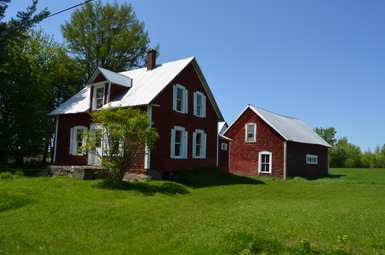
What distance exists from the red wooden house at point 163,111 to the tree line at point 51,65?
21.5ft

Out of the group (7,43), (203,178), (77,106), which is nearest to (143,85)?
(77,106)

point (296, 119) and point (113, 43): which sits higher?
point (113, 43)

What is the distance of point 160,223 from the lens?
7859 millimetres

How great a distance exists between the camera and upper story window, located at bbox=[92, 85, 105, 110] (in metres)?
19.9

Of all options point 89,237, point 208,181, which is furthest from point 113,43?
point 89,237

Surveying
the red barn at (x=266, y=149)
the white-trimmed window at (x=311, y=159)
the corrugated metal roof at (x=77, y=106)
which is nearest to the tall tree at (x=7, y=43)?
the corrugated metal roof at (x=77, y=106)

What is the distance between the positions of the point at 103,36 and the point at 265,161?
21.4m

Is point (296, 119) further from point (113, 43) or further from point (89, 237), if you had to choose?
point (89, 237)

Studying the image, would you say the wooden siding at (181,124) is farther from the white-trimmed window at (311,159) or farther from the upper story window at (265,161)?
the white-trimmed window at (311,159)

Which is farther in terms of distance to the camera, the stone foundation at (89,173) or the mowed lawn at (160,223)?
the stone foundation at (89,173)

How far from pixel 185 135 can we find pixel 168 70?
4473 millimetres

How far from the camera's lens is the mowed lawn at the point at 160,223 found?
6176 mm

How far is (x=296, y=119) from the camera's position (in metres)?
39.4

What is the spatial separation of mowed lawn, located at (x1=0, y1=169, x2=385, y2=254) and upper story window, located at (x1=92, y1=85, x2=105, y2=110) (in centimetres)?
837
